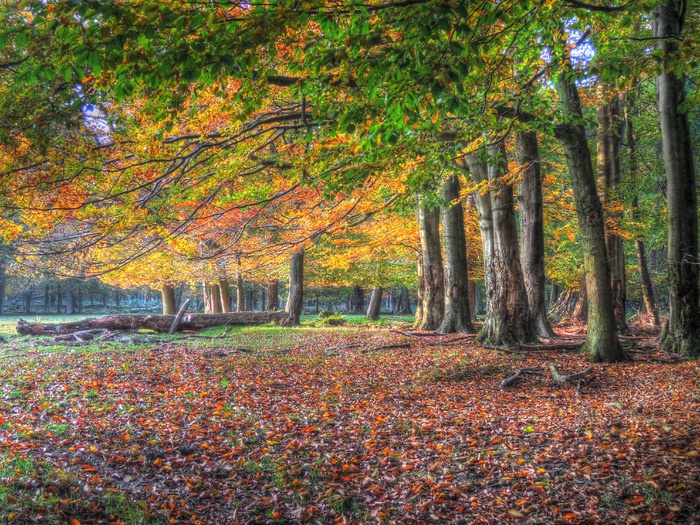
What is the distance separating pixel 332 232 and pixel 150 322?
348 inches

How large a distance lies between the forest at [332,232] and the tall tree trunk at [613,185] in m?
1.81

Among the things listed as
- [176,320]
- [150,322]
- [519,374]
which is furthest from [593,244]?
[150,322]

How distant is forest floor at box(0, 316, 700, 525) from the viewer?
3.81 m

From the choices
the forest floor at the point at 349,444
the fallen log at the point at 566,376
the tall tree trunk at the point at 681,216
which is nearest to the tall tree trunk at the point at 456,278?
Result: the forest floor at the point at 349,444

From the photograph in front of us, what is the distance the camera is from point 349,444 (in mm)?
5445

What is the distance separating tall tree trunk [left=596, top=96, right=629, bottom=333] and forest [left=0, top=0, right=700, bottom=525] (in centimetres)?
181

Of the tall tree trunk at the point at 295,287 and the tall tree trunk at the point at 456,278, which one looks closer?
the tall tree trunk at the point at 456,278

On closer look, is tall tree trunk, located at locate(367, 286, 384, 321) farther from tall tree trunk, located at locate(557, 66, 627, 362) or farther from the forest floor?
tall tree trunk, located at locate(557, 66, 627, 362)

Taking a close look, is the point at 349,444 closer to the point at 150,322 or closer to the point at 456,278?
the point at 456,278

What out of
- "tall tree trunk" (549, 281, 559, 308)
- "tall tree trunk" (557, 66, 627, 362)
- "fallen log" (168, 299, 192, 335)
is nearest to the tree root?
"tall tree trunk" (557, 66, 627, 362)

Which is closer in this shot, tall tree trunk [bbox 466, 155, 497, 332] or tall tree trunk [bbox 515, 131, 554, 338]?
tall tree trunk [bbox 466, 155, 497, 332]

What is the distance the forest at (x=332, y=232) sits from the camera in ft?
11.5

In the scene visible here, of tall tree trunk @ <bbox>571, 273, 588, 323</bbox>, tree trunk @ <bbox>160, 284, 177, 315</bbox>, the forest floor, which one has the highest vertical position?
tree trunk @ <bbox>160, 284, 177, 315</bbox>

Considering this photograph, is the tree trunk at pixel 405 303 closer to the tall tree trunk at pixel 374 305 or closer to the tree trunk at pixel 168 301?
the tall tree trunk at pixel 374 305
